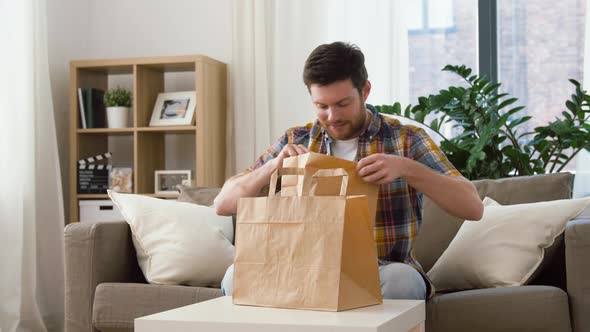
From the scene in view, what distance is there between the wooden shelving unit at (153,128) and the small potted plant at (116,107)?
54mm

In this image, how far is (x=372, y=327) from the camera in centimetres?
134

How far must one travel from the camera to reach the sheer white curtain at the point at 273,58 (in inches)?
157

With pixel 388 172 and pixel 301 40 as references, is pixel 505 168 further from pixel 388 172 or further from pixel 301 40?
pixel 388 172

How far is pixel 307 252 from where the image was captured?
150 centimetres

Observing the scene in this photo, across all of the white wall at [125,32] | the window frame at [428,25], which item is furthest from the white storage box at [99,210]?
the window frame at [428,25]

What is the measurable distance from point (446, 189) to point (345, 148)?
354mm

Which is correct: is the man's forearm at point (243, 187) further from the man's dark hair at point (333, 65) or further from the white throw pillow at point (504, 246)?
the white throw pillow at point (504, 246)

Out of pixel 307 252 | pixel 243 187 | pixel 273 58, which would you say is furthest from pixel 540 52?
pixel 307 252

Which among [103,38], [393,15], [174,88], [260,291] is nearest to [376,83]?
[393,15]

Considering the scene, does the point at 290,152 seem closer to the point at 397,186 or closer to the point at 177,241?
the point at 397,186

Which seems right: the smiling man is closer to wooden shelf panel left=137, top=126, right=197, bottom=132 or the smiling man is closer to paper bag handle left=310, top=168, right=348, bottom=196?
paper bag handle left=310, top=168, right=348, bottom=196

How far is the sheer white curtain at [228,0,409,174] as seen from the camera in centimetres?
398

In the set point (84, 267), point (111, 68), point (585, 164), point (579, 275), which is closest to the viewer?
point (579, 275)

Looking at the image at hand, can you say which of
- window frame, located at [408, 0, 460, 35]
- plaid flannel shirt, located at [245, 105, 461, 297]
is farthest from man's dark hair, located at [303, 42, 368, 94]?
window frame, located at [408, 0, 460, 35]
